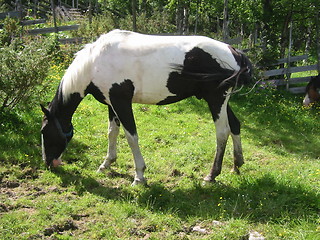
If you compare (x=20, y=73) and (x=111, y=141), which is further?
(x=20, y=73)

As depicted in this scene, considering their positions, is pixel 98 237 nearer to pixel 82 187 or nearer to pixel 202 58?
pixel 82 187

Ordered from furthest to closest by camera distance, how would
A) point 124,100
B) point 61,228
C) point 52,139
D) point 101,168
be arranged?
point 101,168 < point 52,139 < point 124,100 < point 61,228

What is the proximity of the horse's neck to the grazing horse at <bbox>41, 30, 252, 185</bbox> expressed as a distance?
0.09 meters

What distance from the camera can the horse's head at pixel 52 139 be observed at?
5.55m

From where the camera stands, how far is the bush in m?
6.70

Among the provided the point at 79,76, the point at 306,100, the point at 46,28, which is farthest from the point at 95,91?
the point at 46,28

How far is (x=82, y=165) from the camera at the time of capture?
6.14 m

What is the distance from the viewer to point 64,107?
5.55 metres

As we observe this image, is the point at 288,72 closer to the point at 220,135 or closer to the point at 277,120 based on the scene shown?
the point at 277,120

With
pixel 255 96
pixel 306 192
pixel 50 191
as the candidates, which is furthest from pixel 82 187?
pixel 255 96

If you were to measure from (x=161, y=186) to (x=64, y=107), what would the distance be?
2042mm

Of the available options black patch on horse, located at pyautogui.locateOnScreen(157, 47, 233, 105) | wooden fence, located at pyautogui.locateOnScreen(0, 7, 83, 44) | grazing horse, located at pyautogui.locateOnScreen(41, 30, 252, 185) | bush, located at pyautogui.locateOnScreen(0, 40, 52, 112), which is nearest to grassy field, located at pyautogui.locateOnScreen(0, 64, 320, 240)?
bush, located at pyautogui.locateOnScreen(0, 40, 52, 112)

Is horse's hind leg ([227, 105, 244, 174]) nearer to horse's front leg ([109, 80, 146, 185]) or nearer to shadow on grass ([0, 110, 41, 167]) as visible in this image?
horse's front leg ([109, 80, 146, 185])

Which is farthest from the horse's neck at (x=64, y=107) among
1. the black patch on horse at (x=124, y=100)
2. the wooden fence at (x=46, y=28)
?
the wooden fence at (x=46, y=28)
